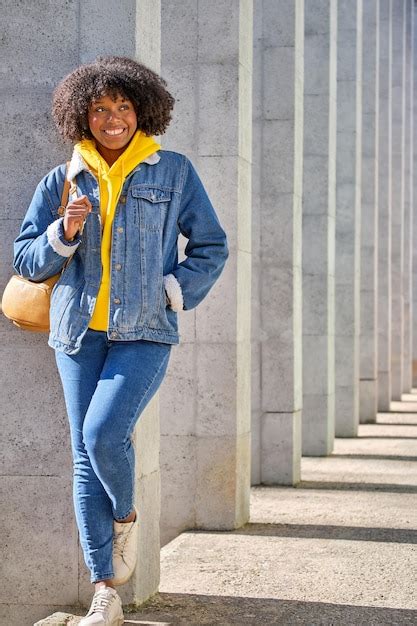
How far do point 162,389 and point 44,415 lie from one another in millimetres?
3204

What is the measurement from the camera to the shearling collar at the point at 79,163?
565cm

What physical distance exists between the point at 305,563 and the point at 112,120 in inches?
141

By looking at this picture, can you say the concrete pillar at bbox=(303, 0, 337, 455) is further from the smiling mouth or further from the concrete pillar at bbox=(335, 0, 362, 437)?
the smiling mouth

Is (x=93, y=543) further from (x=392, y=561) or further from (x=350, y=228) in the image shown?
(x=350, y=228)

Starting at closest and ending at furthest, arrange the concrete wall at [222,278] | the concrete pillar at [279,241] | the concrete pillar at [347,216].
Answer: the concrete wall at [222,278], the concrete pillar at [279,241], the concrete pillar at [347,216]

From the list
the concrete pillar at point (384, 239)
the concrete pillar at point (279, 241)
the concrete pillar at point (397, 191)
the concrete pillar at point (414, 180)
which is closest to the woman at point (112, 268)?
the concrete pillar at point (279, 241)

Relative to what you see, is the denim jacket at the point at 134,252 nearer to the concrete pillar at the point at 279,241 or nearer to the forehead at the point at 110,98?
the forehead at the point at 110,98

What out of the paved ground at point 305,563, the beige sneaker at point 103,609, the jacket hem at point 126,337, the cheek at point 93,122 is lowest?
the paved ground at point 305,563

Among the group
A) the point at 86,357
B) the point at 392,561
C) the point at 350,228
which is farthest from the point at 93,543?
the point at 350,228

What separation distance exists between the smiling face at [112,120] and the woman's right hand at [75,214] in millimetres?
390

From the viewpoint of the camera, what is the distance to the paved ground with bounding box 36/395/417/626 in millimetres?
6574

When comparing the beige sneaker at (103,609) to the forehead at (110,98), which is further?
the forehead at (110,98)

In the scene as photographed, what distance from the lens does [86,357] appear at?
546 cm

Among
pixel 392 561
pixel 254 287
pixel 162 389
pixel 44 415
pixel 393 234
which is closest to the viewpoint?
pixel 44 415
